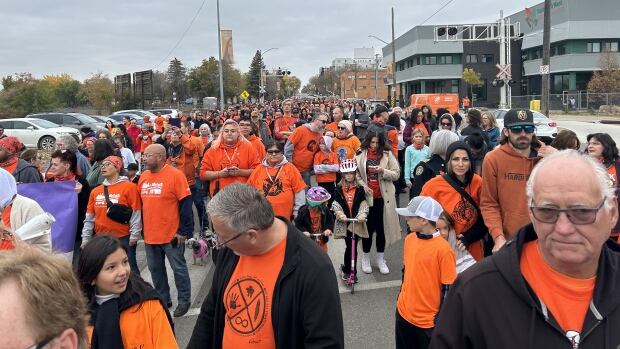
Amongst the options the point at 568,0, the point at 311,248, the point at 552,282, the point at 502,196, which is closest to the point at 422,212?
the point at 502,196

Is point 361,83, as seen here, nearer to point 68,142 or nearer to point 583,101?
point 583,101

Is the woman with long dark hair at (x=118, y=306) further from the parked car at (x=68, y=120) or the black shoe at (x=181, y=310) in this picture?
the parked car at (x=68, y=120)

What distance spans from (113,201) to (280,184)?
1787 millimetres

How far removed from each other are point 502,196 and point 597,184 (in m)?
2.61

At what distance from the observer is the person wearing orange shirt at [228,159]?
21.5 ft

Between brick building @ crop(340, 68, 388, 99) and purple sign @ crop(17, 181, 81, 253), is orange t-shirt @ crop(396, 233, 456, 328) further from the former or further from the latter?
brick building @ crop(340, 68, 388, 99)

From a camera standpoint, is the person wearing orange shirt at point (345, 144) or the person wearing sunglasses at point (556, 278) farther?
the person wearing orange shirt at point (345, 144)

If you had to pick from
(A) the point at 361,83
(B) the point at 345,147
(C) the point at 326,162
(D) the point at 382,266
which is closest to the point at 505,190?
(D) the point at 382,266

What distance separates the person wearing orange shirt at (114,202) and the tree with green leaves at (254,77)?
73242 mm

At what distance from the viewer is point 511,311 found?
5.47 feet

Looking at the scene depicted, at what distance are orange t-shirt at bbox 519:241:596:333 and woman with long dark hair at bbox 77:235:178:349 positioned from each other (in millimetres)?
1913

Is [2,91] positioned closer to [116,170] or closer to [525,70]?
[116,170]

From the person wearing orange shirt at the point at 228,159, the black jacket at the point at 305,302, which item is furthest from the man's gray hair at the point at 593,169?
the person wearing orange shirt at the point at 228,159

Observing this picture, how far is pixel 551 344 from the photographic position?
1600 mm
